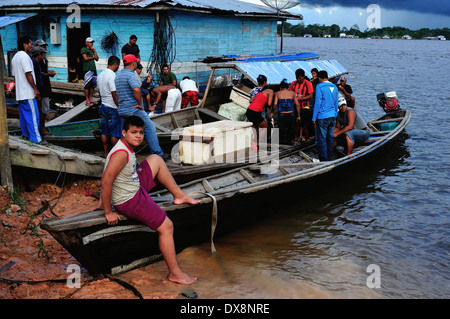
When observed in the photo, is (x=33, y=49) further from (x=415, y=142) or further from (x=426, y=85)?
(x=426, y=85)

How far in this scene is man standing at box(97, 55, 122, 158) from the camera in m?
7.74

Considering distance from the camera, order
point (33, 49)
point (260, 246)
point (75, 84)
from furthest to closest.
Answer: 1. point (75, 84)
2. point (33, 49)
3. point (260, 246)

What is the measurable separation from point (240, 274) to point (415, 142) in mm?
11903

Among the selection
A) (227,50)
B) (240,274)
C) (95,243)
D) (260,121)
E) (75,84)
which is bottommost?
(240,274)

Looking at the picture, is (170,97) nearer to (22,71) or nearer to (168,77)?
(168,77)

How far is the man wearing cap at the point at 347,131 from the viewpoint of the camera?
991cm

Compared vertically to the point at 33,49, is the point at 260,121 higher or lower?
lower

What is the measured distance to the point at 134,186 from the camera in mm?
4688

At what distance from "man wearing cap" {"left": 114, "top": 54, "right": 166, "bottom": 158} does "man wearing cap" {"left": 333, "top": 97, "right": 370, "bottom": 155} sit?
Result: 185 inches

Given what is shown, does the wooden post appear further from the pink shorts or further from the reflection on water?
the reflection on water

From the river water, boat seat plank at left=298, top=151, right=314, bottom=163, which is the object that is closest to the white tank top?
the river water

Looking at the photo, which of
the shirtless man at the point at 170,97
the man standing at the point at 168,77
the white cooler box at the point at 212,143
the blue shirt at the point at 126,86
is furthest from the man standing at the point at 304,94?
the blue shirt at the point at 126,86

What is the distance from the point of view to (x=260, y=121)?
955cm

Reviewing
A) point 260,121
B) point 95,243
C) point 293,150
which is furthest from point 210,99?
point 95,243
